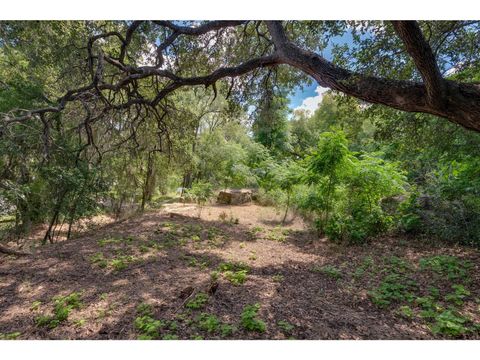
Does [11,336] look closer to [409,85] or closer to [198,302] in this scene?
[198,302]

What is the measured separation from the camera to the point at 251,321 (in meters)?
2.20

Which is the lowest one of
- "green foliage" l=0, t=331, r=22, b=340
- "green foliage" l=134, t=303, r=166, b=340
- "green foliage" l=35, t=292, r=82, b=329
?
"green foliage" l=0, t=331, r=22, b=340

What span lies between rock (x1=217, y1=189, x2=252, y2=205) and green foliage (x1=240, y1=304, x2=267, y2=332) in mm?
9532

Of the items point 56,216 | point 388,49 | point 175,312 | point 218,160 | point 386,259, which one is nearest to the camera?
point 175,312

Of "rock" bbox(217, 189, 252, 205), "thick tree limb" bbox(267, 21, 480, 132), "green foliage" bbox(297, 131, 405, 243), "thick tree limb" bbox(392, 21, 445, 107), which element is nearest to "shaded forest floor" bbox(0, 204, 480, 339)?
"green foliage" bbox(297, 131, 405, 243)

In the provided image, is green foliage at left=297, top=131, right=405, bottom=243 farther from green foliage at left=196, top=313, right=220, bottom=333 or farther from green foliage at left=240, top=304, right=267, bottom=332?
green foliage at left=196, top=313, right=220, bottom=333

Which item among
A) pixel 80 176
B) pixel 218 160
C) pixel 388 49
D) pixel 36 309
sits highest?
pixel 388 49

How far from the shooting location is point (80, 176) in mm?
5500

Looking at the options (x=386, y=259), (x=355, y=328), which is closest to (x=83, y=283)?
(x=355, y=328)

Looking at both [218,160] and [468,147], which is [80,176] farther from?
[218,160]

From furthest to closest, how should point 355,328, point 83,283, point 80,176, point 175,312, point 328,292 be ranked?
point 80,176
point 83,283
point 328,292
point 175,312
point 355,328

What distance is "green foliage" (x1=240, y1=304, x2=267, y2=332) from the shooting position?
2.14 m

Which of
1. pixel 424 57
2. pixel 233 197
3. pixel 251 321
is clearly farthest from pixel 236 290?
pixel 233 197
